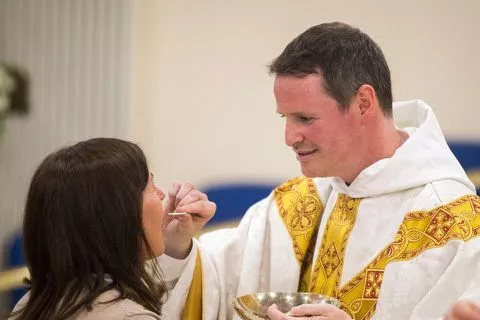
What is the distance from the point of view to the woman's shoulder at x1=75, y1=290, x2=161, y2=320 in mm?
1772

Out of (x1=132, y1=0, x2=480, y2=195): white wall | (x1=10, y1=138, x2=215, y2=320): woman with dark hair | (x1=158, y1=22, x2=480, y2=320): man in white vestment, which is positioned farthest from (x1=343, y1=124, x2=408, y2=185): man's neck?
(x1=132, y1=0, x2=480, y2=195): white wall

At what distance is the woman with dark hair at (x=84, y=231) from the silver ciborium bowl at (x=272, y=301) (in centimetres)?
36

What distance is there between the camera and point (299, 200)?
2709 millimetres

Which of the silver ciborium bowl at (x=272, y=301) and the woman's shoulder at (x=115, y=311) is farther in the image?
the silver ciborium bowl at (x=272, y=301)

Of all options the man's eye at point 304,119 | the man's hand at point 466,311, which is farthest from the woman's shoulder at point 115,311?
the man's eye at point 304,119

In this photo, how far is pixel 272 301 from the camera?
2.34 metres

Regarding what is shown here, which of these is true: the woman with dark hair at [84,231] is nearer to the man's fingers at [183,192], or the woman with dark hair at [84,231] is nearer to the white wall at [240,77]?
the man's fingers at [183,192]

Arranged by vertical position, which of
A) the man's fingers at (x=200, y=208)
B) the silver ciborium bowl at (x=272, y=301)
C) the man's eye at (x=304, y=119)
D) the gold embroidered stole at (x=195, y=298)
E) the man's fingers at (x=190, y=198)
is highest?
the man's eye at (x=304, y=119)

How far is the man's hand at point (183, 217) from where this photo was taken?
8.18 ft

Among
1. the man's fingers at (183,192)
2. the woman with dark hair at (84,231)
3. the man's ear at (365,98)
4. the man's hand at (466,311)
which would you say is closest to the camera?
the man's hand at (466,311)

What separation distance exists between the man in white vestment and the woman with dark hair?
410 mm

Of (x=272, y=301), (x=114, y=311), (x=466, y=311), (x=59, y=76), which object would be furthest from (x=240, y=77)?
(x=466, y=311)

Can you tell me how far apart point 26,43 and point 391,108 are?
3382 millimetres

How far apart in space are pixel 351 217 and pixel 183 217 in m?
0.49
